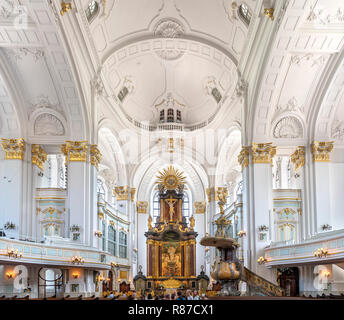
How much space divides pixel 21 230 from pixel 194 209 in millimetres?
20565

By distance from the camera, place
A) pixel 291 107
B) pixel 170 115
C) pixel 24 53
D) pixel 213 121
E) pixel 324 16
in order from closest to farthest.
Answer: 1. pixel 324 16
2. pixel 24 53
3. pixel 291 107
4. pixel 213 121
5. pixel 170 115

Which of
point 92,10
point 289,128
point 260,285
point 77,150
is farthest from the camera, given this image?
point 289,128

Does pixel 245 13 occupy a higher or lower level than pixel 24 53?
higher

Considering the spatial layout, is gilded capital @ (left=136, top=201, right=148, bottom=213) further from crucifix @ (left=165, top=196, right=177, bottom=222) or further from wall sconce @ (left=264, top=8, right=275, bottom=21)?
wall sconce @ (left=264, top=8, right=275, bottom=21)

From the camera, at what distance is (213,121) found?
110ft

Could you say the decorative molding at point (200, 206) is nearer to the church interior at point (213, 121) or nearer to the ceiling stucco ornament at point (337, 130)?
the church interior at point (213, 121)

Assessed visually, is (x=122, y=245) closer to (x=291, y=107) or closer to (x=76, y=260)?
(x=76, y=260)

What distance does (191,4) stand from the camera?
25.1 m

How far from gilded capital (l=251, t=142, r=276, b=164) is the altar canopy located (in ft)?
51.4

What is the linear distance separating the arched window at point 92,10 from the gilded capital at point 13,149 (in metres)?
6.69

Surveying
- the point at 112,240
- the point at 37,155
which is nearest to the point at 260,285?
the point at 37,155

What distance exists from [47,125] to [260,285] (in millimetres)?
12643

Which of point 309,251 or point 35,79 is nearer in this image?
point 309,251
